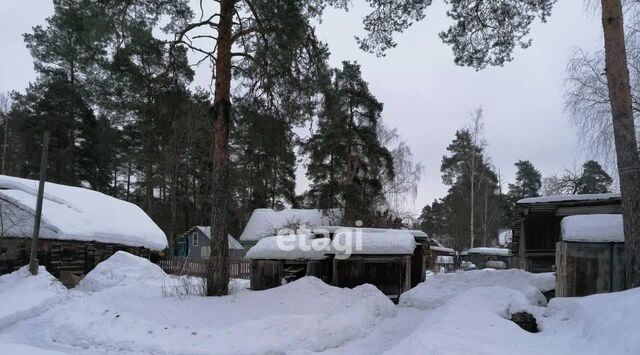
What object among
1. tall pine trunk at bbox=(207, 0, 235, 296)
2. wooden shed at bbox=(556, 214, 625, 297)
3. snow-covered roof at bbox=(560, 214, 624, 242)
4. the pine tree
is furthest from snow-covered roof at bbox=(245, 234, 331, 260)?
the pine tree

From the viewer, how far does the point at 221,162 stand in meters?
12.7

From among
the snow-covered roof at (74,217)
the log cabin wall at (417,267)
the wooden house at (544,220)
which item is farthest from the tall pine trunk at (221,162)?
the wooden house at (544,220)

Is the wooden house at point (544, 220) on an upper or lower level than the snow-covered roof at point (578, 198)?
lower

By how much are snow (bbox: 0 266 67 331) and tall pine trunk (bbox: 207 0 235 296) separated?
12.6 ft

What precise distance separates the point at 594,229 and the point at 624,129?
251 cm

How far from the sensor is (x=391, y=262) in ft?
54.4

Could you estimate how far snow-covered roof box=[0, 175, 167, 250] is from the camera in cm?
1691

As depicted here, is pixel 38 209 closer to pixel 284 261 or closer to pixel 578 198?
pixel 284 261

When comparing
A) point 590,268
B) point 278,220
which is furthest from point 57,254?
point 278,220

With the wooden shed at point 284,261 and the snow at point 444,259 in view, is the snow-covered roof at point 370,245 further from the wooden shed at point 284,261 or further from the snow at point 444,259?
the snow at point 444,259

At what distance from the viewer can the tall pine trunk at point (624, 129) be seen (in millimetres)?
8533

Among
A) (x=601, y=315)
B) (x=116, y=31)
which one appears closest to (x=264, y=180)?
(x=116, y=31)

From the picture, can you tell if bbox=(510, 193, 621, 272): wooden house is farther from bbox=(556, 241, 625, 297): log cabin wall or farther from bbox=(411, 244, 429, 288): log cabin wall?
bbox=(556, 241, 625, 297): log cabin wall

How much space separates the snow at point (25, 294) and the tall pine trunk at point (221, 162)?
3.85 metres
